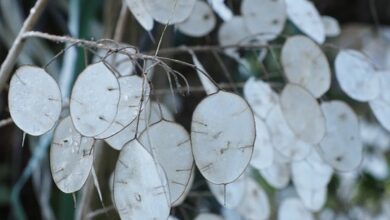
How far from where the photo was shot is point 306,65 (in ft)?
1.86

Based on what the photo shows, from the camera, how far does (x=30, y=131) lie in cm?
42

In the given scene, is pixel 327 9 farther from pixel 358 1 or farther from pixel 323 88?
pixel 323 88

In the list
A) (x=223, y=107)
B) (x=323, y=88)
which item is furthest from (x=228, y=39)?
(x=223, y=107)

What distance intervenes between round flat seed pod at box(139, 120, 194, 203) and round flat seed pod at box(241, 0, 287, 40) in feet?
0.68

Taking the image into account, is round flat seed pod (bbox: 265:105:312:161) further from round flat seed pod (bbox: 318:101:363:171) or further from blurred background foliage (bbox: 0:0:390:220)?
blurred background foliage (bbox: 0:0:390:220)

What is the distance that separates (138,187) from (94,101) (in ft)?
0.18

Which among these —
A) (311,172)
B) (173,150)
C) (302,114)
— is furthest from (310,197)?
(173,150)

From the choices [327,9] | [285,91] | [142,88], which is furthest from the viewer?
[327,9]

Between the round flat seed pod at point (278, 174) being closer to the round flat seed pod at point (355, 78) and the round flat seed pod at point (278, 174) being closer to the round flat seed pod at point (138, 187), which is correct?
the round flat seed pod at point (355, 78)

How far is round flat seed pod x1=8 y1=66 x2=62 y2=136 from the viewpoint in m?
0.42

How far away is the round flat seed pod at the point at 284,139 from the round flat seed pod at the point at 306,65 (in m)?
0.04

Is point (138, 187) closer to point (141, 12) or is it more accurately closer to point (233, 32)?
point (141, 12)

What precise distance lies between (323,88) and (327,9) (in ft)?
2.05

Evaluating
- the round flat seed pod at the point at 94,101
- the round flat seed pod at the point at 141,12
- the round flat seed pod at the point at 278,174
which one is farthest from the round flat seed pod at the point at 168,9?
the round flat seed pod at the point at 278,174
